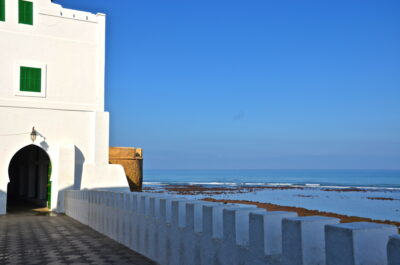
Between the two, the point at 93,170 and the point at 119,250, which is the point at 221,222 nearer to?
the point at 119,250

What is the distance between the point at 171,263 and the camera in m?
7.16

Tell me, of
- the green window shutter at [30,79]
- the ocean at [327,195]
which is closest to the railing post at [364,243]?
the green window shutter at [30,79]

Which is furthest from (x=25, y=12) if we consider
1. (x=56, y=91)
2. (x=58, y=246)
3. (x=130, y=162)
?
(x=130, y=162)

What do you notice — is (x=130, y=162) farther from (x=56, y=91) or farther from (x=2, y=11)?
(x=2, y=11)

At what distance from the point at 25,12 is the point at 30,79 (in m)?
2.81

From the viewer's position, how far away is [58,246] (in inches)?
369

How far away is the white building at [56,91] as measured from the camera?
16.6m

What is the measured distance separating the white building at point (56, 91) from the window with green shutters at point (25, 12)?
0.04 meters

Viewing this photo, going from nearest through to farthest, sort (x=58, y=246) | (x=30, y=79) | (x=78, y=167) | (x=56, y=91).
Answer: (x=58, y=246), (x=30, y=79), (x=56, y=91), (x=78, y=167)

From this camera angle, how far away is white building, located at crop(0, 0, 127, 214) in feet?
54.4

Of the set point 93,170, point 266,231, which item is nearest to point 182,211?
point 266,231

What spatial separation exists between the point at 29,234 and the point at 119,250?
3684mm

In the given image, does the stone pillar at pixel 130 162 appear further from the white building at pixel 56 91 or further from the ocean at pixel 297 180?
the ocean at pixel 297 180

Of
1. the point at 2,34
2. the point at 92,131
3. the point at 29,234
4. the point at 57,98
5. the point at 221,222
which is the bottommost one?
the point at 29,234
